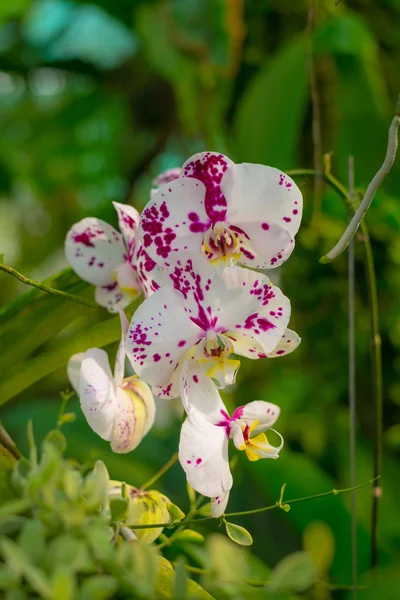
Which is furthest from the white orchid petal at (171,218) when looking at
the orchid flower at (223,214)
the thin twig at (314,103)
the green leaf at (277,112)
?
the green leaf at (277,112)

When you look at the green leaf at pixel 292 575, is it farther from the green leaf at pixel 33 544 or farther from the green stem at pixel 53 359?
the green stem at pixel 53 359

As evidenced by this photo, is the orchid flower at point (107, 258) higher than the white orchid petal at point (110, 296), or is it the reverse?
the orchid flower at point (107, 258)

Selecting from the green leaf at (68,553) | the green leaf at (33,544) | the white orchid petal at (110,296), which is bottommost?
the white orchid petal at (110,296)

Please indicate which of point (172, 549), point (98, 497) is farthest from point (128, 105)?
point (98, 497)

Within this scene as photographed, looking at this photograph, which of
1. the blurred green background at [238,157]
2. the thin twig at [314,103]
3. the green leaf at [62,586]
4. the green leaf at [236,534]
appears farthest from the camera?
the blurred green background at [238,157]

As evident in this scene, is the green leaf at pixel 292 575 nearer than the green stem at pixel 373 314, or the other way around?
the green leaf at pixel 292 575

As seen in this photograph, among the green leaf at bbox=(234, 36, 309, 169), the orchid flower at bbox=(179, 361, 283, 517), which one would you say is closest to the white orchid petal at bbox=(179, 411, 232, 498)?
the orchid flower at bbox=(179, 361, 283, 517)

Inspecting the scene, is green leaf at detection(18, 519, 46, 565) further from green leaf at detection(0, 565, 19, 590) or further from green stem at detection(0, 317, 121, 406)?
green stem at detection(0, 317, 121, 406)
